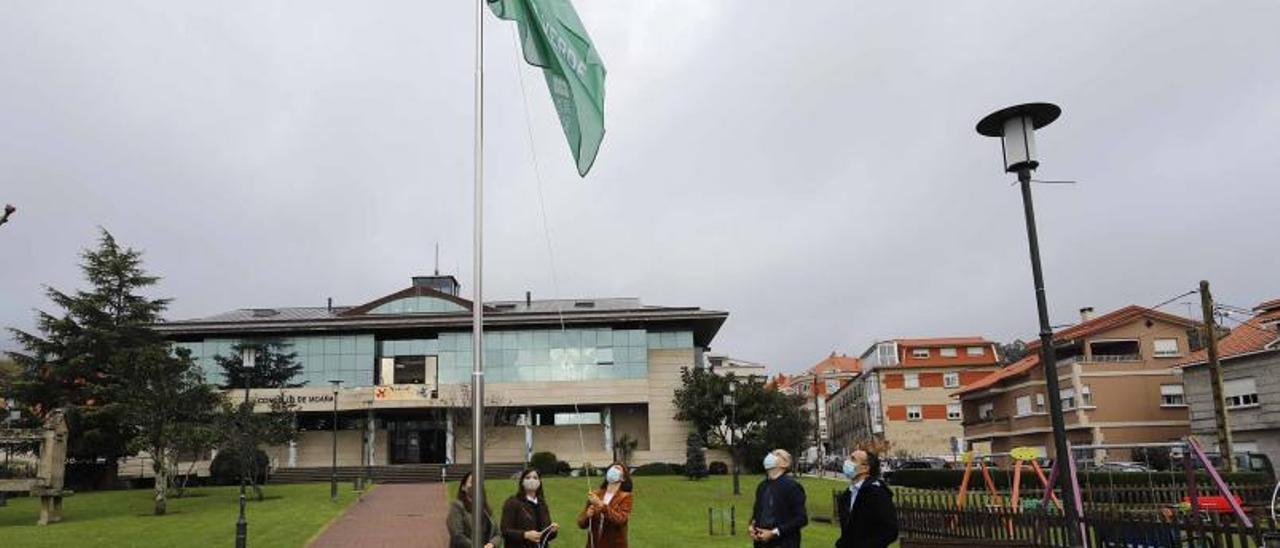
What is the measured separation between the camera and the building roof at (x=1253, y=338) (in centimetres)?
3722

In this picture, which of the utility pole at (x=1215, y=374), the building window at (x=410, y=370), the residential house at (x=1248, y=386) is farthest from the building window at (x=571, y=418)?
the utility pole at (x=1215, y=374)

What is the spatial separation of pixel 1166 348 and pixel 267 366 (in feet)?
166

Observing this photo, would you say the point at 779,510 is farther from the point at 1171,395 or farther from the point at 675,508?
the point at 1171,395

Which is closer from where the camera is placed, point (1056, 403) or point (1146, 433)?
point (1056, 403)

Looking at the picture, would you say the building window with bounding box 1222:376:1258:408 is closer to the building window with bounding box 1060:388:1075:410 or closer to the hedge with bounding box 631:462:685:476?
the building window with bounding box 1060:388:1075:410

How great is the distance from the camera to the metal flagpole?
5.88m

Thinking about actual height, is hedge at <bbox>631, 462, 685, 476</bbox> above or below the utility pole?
below

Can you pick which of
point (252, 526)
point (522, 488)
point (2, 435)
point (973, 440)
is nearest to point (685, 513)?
point (252, 526)

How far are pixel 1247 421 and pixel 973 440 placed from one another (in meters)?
22.5

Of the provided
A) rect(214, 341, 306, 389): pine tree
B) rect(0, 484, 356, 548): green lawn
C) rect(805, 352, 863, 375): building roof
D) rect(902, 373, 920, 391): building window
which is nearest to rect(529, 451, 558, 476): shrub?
rect(0, 484, 356, 548): green lawn

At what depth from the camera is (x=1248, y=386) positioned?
125ft

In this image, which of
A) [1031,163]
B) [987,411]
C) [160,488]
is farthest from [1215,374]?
[160,488]

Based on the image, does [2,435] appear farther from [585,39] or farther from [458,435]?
[585,39]

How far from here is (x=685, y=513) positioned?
24.2 m
